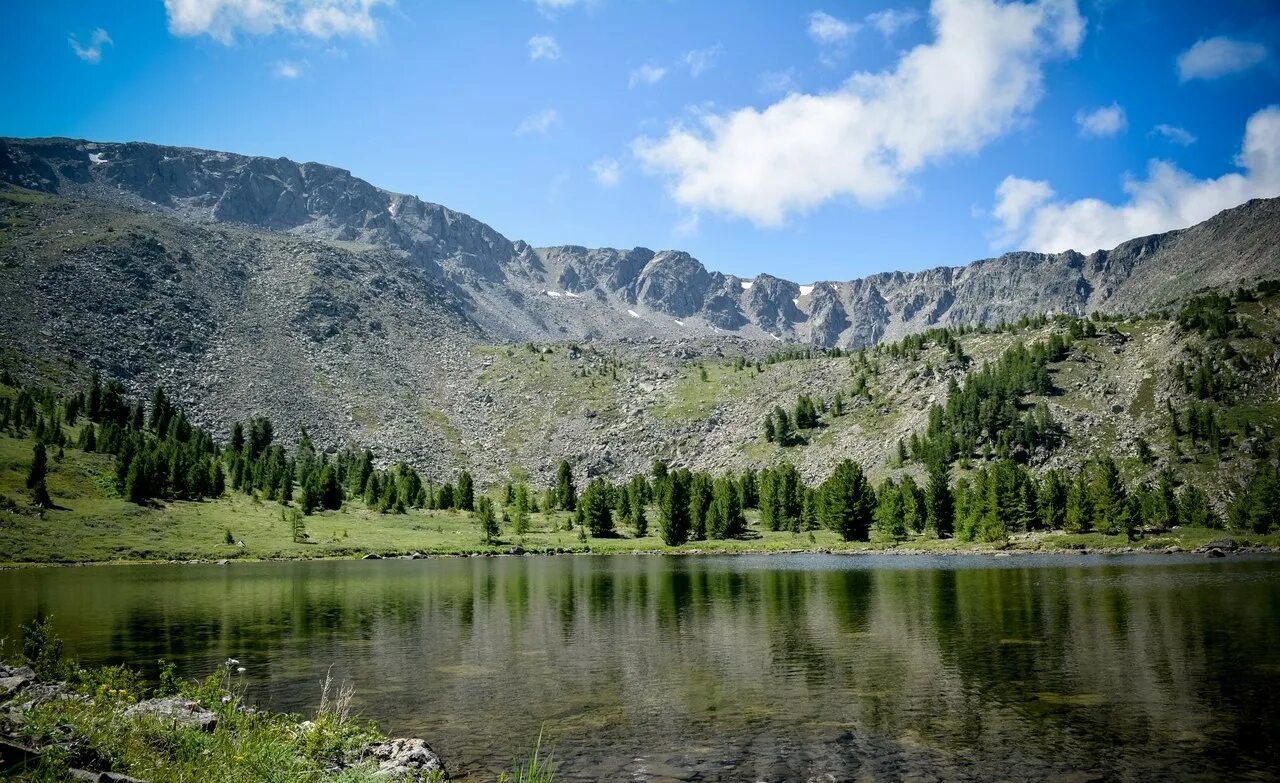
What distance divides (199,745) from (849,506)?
154m

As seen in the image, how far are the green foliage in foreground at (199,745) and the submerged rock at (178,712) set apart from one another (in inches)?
10.4

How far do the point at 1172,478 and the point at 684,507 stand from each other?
108 m

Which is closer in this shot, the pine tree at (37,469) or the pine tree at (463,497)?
the pine tree at (37,469)

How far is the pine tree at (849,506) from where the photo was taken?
522 ft

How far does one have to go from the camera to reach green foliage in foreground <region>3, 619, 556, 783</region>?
13430 millimetres

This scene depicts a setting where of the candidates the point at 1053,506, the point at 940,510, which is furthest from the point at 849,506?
the point at 1053,506

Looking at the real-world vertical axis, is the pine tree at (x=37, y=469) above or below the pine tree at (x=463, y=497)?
above

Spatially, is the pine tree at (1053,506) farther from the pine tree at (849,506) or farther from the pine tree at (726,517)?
the pine tree at (726,517)

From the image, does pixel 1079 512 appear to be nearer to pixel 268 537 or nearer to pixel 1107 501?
pixel 1107 501

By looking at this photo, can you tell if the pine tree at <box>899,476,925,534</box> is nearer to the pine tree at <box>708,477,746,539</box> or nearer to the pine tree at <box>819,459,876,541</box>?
the pine tree at <box>819,459,876,541</box>

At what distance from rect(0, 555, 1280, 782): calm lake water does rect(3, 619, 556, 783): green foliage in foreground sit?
4.28 m

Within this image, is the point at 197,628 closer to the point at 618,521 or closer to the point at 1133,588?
the point at 1133,588

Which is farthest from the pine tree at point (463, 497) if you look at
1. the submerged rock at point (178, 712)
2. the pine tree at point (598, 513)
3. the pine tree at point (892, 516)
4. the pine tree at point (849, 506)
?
the submerged rock at point (178, 712)

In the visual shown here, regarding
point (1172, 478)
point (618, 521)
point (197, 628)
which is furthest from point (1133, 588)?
point (618, 521)
